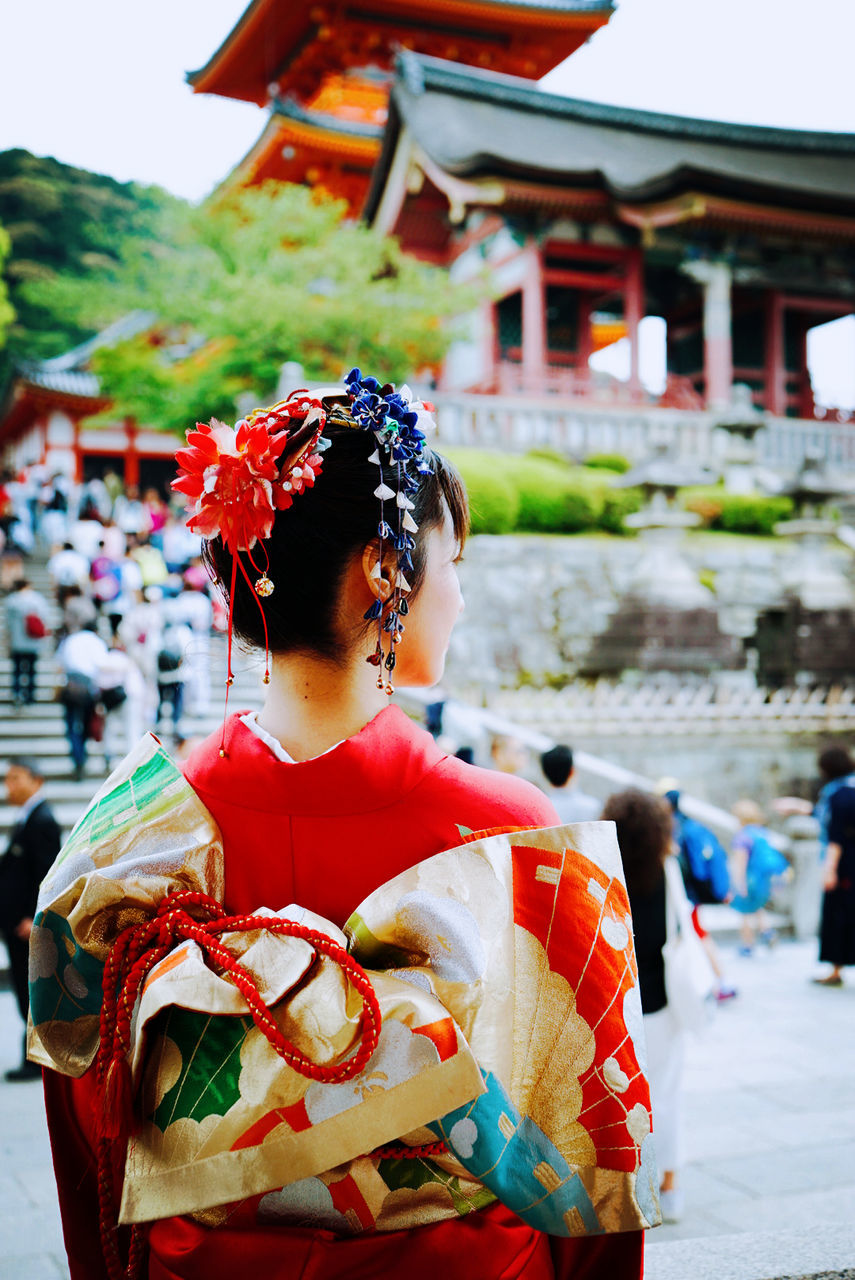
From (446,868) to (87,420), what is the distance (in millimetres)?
23678

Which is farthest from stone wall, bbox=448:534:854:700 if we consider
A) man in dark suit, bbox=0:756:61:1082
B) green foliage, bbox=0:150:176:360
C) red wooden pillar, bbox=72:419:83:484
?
green foliage, bbox=0:150:176:360

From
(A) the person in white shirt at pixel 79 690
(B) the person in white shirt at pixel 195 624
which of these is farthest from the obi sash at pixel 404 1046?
(B) the person in white shirt at pixel 195 624

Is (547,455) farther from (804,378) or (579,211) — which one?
(804,378)

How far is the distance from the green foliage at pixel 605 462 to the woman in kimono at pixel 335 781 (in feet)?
45.3

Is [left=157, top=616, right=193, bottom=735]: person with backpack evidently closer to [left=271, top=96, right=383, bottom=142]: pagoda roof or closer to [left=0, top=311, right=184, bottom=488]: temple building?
[left=0, top=311, right=184, bottom=488]: temple building

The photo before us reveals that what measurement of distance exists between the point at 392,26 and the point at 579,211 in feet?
34.7

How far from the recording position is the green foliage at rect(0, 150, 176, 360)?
32.0 meters

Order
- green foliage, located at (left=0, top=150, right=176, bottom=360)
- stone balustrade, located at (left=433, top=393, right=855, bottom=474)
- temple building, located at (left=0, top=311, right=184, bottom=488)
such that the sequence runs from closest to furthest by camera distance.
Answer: stone balustrade, located at (left=433, top=393, right=855, bottom=474) < temple building, located at (left=0, top=311, right=184, bottom=488) < green foliage, located at (left=0, top=150, right=176, bottom=360)

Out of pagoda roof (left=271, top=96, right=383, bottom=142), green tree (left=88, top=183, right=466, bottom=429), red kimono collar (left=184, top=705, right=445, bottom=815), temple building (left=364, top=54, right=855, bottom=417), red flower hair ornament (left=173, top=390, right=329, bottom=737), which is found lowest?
red kimono collar (left=184, top=705, right=445, bottom=815)

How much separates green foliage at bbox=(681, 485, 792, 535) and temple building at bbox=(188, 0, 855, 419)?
274cm

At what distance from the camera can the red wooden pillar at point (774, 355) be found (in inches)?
767

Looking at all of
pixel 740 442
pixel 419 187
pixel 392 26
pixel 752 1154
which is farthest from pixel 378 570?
pixel 392 26

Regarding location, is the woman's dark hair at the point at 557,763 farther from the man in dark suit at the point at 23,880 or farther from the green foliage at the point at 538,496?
the green foliage at the point at 538,496

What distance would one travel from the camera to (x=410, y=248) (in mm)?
18750
